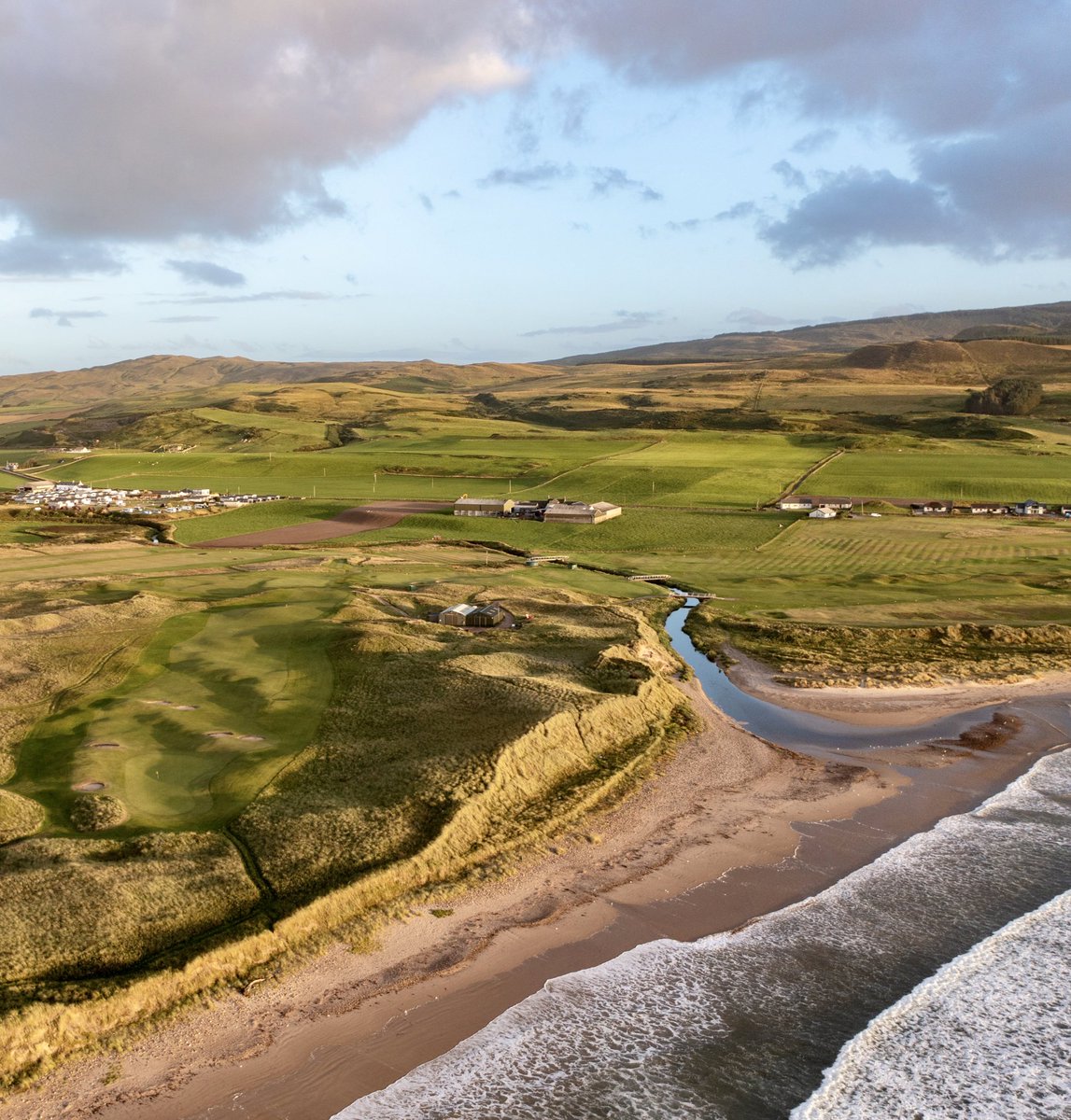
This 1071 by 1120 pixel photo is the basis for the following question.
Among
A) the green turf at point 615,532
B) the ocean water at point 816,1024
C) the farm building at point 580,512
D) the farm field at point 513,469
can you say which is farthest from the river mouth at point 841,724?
the farm field at point 513,469

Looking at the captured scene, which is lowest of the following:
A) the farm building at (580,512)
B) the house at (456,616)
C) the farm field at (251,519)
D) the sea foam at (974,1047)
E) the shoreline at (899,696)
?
the shoreline at (899,696)

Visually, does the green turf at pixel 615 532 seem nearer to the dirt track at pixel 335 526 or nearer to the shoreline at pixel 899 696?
the dirt track at pixel 335 526

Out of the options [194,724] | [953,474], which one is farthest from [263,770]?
[953,474]

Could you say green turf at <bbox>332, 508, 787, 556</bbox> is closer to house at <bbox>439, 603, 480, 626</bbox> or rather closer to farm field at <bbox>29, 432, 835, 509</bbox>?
farm field at <bbox>29, 432, 835, 509</bbox>

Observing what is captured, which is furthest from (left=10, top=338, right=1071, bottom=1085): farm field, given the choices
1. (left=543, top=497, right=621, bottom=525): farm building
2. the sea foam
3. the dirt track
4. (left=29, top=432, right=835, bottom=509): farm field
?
(left=29, top=432, right=835, bottom=509): farm field

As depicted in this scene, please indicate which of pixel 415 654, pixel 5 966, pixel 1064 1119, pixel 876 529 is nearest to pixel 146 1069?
pixel 5 966

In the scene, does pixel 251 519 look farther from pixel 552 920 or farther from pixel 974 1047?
pixel 974 1047
